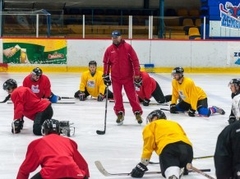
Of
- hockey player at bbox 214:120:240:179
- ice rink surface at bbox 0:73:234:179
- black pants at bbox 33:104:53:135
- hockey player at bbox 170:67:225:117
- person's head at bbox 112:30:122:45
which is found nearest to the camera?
hockey player at bbox 214:120:240:179

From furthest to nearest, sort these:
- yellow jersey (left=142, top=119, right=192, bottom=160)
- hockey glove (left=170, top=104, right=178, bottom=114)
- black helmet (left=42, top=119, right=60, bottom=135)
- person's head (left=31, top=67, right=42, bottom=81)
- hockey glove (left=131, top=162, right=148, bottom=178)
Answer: hockey glove (left=170, top=104, right=178, bottom=114), person's head (left=31, top=67, right=42, bottom=81), hockey glove (left=131, top=162, right=148, bottom=178), yellow jersey (left=142, top=119, right=192, bottom=160), black helmet (left=42, top=119, right=60, bottom=135)

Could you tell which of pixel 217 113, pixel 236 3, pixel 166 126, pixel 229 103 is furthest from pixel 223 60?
pixel 166 126

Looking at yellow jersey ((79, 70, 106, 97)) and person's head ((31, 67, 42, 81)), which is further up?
person's head ((31, 67, 42, 81))

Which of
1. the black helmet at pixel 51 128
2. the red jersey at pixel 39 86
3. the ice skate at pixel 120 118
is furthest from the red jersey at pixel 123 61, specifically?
Result: the black helmet at pixel 51 128

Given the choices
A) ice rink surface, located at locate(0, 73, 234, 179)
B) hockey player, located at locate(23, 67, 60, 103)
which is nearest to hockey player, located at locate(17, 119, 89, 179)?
ice rink surface, located at locate(0, 73, 234, 179)

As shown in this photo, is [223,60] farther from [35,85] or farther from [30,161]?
[30,161]

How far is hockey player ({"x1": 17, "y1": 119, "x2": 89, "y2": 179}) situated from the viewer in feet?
15.9

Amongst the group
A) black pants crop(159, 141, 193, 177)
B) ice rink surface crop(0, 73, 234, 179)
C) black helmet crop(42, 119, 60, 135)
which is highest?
black helmet crop(42, 119, 60, 135)

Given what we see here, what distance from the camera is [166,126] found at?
598 cm

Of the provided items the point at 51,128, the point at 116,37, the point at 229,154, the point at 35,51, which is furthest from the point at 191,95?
the point at 35,51

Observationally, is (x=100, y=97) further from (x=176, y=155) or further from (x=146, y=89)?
(x=176, y=155)

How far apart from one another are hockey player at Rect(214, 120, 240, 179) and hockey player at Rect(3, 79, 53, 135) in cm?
457

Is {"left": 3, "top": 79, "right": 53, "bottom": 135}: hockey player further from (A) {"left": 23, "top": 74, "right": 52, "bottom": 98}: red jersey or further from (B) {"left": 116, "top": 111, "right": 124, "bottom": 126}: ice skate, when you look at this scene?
(A) {"left": 23, "top": 74, "right": 52, "bottom": 98}: red jersey

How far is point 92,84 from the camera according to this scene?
1257cm
